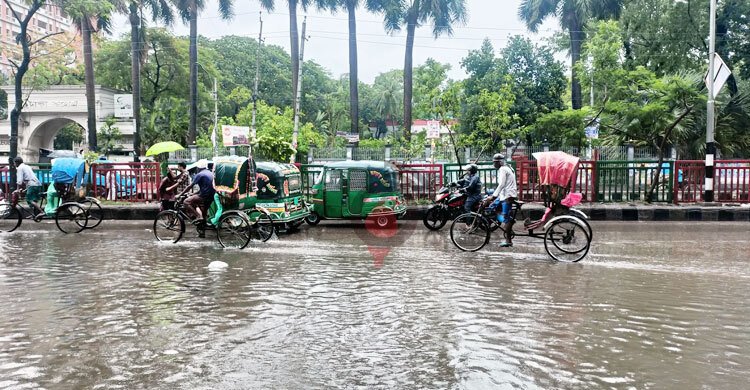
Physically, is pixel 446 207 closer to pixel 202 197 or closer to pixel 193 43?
pixel 202 197

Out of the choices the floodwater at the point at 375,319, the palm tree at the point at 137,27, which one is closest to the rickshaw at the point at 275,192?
the floodwater at the point at 375,319

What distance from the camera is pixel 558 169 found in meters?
10.1

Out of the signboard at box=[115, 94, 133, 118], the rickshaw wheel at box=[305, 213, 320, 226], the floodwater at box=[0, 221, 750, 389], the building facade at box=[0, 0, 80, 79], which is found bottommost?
the floodwater at box=[0, 221, 750, 389]

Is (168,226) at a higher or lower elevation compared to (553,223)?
lower

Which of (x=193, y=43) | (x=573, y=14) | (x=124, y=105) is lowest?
(x=124, y=105)

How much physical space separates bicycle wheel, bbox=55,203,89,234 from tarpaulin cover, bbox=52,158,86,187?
1.03 meters

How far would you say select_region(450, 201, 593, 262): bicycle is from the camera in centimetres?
931

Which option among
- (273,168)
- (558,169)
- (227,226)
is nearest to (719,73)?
(558,169)

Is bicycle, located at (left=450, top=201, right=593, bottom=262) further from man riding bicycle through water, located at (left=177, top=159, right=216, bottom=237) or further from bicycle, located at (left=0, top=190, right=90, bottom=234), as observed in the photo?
bicycle, located at (left=0, top=190, right=90, bottom=234)

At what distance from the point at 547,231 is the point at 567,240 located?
13.6 inches

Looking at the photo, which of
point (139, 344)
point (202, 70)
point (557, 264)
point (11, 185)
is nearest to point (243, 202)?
point (557, 264)

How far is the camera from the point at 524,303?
6.60 m

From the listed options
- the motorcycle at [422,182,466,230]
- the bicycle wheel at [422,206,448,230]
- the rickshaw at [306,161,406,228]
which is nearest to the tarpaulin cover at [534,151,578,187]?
the motorcycle at [422,182,466,230]

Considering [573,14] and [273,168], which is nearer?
[273,168]
